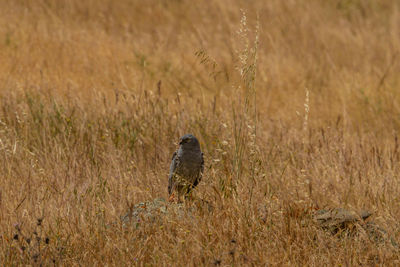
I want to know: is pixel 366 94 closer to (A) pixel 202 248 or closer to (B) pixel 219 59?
(B) pixel 219 59

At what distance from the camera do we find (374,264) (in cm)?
397

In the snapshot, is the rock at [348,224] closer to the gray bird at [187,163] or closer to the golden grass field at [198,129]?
the golden grass field at [198,129]

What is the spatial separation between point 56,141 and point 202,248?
108 inches

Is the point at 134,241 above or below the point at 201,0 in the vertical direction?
below

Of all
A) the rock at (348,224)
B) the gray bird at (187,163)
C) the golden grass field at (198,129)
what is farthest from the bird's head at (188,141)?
the rock at (348,224)

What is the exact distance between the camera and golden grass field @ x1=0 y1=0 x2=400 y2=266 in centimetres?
405

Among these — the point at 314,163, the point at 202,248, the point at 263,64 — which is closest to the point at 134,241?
the point at 202,248

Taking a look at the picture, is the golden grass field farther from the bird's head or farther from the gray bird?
the bird's head

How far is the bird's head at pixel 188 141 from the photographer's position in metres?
4.69

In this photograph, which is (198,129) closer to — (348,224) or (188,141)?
(188,141)

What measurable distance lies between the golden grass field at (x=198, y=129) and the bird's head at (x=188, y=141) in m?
0.25

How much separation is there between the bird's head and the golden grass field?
251 mm

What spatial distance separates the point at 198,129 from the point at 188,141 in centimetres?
184

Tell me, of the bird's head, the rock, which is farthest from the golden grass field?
the bird's head
